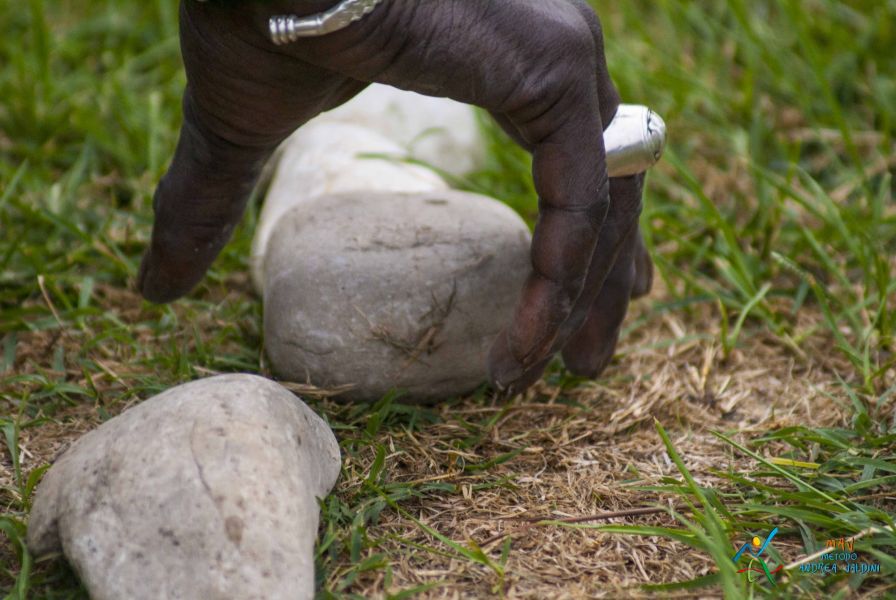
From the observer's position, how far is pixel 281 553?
143 centimetres

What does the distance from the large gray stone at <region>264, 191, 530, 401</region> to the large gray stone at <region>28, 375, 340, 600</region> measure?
0.38 meters

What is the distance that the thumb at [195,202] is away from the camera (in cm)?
183

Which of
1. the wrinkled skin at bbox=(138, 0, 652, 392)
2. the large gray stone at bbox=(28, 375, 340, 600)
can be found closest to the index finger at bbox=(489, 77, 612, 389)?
the wrinkled skin at bbox=(138, 0, 652, 392)

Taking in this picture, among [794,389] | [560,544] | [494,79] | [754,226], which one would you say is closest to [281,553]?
[560,544]

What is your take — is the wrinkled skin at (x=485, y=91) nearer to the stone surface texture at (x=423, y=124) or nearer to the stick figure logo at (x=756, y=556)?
the stick figure logo at (x=756, y=556)

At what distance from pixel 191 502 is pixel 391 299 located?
701 millimetres

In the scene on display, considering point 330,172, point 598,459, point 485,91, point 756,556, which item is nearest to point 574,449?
point 598,459

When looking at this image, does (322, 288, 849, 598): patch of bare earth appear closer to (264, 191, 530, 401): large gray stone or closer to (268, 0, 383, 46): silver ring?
(264, 191, 530, 401): large gray stone

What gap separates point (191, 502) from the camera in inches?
57.2

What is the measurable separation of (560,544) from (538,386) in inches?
22.3

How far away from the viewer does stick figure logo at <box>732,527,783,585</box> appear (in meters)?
1.58

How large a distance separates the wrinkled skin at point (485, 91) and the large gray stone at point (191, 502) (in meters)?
0.46

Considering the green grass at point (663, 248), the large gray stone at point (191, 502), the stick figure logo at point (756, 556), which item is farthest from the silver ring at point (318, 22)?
the stick figure logo at point (756, 556)

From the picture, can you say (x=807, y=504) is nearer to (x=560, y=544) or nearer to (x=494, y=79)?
(x=560, y=544)
